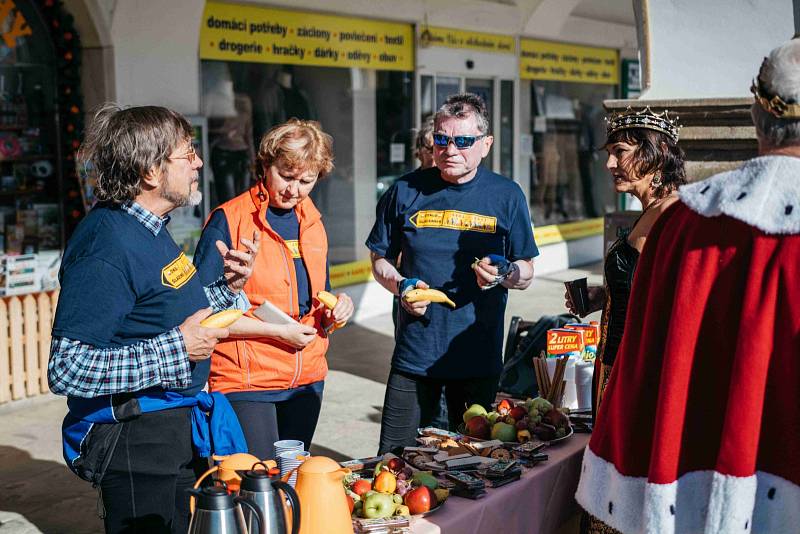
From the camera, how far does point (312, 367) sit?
11.9 ft

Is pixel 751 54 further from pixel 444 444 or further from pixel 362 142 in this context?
pixel 362 142

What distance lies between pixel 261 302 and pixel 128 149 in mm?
1005

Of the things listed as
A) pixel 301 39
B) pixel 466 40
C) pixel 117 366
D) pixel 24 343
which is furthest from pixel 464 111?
pixel 466 40

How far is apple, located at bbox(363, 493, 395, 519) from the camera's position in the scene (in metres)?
2.81

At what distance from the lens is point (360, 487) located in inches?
117

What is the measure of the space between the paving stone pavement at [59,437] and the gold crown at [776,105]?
3862mm

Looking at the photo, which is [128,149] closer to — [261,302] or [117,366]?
[117,366]

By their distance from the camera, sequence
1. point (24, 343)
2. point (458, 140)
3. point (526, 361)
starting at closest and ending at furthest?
point (458, 140) → point (526, 361) → point (24, 343)

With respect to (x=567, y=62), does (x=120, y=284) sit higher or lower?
lower

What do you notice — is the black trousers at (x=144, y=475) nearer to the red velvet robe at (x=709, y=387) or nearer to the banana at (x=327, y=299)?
the banana at (x=327, y=299)

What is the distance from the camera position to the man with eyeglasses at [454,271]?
3953 mm

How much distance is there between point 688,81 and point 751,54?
33 centimetres

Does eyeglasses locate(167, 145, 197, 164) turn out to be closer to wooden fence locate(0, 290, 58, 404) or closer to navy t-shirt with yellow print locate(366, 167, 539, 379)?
navy t-shirt with yellow print locate(366, 167, 539, 379)

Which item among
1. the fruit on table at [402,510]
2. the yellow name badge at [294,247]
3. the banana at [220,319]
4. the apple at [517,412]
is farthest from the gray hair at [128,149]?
the apple at [517,412]
